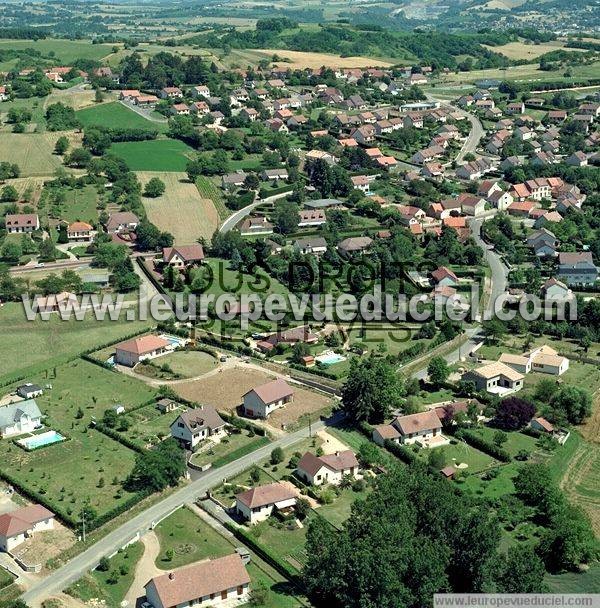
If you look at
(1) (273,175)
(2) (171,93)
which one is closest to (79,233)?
(1) (273,175)

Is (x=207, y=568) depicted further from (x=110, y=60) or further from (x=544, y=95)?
(x=110, y=60)

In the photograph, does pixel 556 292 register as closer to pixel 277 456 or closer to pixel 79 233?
pixel 277 456

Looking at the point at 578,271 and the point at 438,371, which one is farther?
the point at 578,271

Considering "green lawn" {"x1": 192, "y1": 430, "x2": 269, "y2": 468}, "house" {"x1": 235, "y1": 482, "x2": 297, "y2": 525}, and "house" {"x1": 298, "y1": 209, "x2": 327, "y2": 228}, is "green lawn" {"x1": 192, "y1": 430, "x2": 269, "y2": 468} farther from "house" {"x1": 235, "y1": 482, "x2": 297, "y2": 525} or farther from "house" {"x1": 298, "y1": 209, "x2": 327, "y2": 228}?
"house" {"x1": 298, "y1": 209, "x2": 327, "y2": 228}

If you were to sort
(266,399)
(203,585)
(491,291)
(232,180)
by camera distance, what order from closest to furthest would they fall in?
(203,585)
(266,399)
(491,291)
(232,180)

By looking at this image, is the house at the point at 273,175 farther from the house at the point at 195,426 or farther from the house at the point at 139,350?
the house at the point at 195,426

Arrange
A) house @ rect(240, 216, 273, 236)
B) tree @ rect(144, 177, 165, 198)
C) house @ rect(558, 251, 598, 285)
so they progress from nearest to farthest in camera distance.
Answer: house @ rect(558, 251, 598, 285) → house @ rect(240, 216, 273, 236) → tree @ rect(144, 177, 165, 198)

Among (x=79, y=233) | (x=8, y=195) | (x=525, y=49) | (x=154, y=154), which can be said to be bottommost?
(x=79, y=233)

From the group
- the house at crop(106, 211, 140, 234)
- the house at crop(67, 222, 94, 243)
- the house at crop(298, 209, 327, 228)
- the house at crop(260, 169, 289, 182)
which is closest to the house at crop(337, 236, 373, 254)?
the house at crop(298, 209, 327, 228)
